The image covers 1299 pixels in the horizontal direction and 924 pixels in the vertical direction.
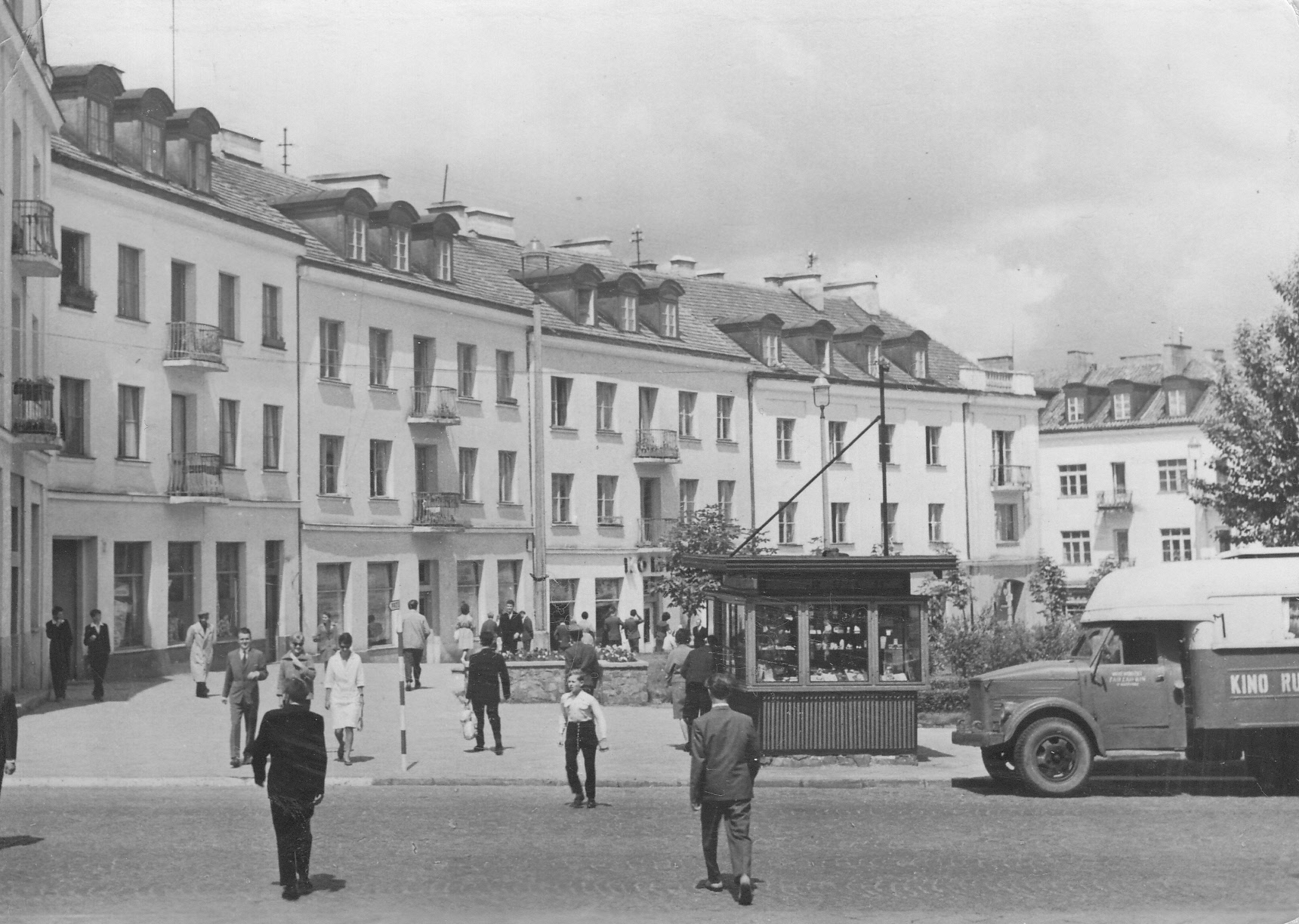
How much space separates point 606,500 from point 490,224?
999cm

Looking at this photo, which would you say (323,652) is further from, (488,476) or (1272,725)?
(1272,725)

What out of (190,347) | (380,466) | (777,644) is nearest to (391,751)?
(777,644)

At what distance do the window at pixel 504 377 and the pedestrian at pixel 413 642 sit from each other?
16.6m

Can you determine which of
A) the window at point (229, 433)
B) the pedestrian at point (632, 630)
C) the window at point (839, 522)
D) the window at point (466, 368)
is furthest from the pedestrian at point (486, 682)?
the window at point (839, 522)

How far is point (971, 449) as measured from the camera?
66438 millimetres

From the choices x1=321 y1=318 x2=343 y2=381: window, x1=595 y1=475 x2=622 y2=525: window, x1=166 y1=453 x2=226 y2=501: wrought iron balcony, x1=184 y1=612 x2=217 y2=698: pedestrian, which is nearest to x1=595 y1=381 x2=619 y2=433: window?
x1=595 y1=475 x2=622 y2=525: window

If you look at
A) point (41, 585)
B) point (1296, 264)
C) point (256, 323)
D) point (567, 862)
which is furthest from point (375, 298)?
point (567, 862)

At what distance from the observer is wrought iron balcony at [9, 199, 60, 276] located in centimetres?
2956

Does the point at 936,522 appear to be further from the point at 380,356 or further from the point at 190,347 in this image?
the point at 190,347

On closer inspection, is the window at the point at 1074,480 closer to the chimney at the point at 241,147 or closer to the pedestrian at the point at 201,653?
the chimney at the point at 241,147

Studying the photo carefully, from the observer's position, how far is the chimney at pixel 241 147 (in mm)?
42688

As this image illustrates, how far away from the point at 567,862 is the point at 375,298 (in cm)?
3214

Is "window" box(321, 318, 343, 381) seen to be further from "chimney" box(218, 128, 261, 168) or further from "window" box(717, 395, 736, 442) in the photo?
"window" box(717, 395, 736, 442)

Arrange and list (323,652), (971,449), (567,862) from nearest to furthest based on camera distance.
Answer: (567,862) < (323,652) < (971,449)
